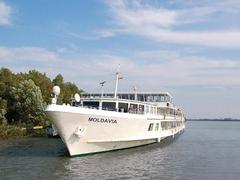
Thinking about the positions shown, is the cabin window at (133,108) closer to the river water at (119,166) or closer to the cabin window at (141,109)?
the cabin window at (141,109)

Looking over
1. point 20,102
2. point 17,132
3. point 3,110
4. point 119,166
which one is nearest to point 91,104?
point 119,166

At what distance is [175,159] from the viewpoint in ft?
138

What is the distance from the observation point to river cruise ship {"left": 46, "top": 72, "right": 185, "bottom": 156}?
37.2 m

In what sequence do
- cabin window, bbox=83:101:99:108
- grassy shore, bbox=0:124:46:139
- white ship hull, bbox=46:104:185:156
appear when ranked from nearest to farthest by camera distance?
white ship hull, bbox=46:104:185:156, cabin window, bbox=83:101:99:108, grassy shore, bbox=0:124:46:139

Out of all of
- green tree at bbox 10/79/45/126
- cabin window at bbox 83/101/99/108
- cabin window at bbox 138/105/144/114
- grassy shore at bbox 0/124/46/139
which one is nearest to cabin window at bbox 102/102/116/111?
cabin window at bbox 83/101/99/108

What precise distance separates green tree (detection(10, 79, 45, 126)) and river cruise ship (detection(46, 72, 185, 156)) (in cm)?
2731

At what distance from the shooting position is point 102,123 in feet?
131

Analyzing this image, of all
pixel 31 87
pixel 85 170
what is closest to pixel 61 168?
pixel 85 170

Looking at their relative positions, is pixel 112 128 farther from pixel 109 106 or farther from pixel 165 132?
pixel 165 132

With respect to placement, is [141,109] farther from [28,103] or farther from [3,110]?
[3,110]

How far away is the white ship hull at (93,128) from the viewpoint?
1457 inches

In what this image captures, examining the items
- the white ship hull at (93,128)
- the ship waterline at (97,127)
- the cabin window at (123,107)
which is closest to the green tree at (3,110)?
the ship waterline at (97,127)

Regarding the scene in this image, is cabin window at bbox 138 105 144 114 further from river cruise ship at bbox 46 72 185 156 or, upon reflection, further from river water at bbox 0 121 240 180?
river water at bbox 0 121 240 180

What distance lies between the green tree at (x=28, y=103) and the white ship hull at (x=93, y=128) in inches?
1268
